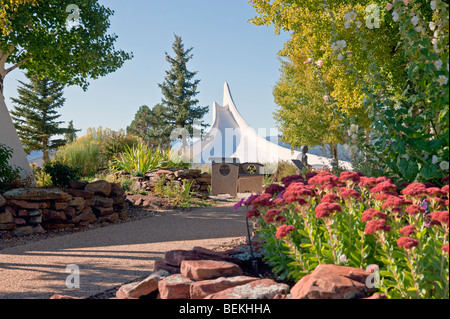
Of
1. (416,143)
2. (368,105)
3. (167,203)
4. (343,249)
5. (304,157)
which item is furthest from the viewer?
(304,157)

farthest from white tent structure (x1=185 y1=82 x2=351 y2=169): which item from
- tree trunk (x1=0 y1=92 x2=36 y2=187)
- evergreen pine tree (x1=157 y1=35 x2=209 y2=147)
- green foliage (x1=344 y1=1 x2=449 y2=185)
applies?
green foliage (x1=344 y1=1 x2=449 y2=185)

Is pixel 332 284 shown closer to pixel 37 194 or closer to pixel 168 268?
pixel 168 268

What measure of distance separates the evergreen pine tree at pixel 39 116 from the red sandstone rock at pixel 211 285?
30.0 metres

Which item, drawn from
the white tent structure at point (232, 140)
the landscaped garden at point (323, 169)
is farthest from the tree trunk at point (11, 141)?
the white tent structure at point (232, 140)

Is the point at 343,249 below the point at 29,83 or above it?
below

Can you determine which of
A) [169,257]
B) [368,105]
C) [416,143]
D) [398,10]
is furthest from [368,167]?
[169,257]

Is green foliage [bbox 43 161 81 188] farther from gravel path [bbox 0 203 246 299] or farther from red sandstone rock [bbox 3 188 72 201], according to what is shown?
gravel path [bbox 0 203 246 299]

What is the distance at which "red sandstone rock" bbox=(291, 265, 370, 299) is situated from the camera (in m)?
2.18

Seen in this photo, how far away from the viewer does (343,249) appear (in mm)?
2629

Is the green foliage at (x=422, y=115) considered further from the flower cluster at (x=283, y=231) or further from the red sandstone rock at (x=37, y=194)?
the red sandstone rock at (x=37, y=194)

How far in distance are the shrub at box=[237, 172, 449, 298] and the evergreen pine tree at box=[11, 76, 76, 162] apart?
3006 cm

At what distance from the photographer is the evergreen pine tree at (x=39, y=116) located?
30.0m
